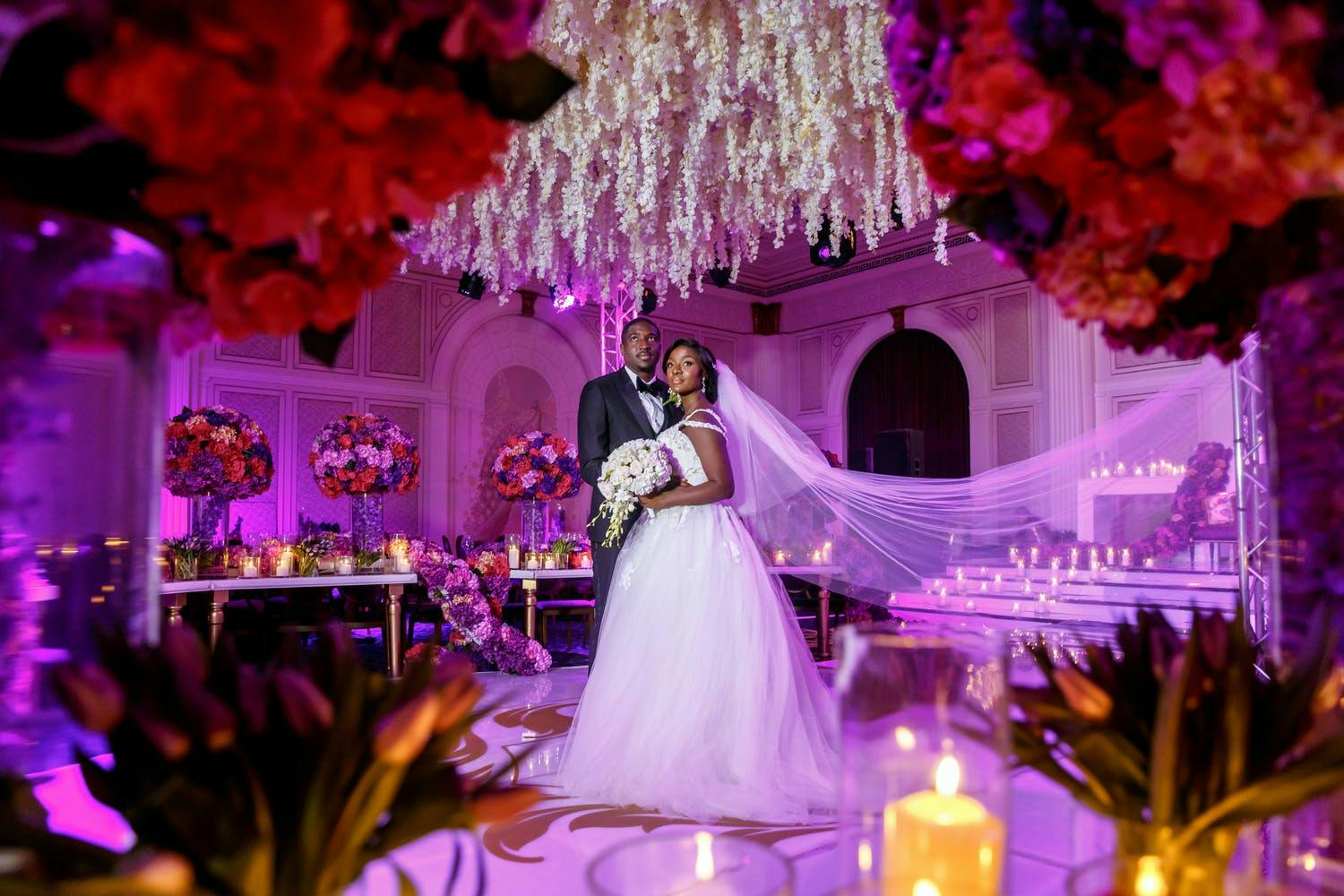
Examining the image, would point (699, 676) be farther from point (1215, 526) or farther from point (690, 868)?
point (1215, 526)

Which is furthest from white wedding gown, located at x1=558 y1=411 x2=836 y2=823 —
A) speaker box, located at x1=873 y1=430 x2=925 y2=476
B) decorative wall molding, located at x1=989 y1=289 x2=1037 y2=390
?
decorative wall molding, located at x1=989 y1=289 x2=1037 y2=390

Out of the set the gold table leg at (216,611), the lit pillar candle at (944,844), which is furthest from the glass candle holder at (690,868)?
the gold table leg at (216,611)

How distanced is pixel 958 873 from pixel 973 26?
70 centimetres

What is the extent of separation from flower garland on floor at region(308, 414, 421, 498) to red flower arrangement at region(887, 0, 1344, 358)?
15.5 feet

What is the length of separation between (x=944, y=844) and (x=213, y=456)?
4545 mm

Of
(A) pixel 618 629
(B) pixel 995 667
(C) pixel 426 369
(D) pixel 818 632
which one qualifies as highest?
(C) pixel 426 369

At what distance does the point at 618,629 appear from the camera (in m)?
3.36

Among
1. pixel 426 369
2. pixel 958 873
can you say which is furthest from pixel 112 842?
pixel 426 369

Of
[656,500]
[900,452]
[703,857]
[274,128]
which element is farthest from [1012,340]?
[274,128]

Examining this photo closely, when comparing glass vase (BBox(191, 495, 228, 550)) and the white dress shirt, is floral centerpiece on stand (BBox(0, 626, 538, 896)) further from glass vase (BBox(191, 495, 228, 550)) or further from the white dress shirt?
glass vase (BBox(191, 495, 228, 550))

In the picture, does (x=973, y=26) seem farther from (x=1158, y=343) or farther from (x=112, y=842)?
(x=112, y=842)

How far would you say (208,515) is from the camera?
4.66 metres

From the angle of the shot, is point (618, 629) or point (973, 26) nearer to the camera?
point (973, 26)

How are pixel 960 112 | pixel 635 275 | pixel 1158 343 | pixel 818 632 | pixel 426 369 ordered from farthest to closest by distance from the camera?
pixel 426 369, pixel 818 632, pixel 635 275, pixel 1158 343, pixel 960 112
